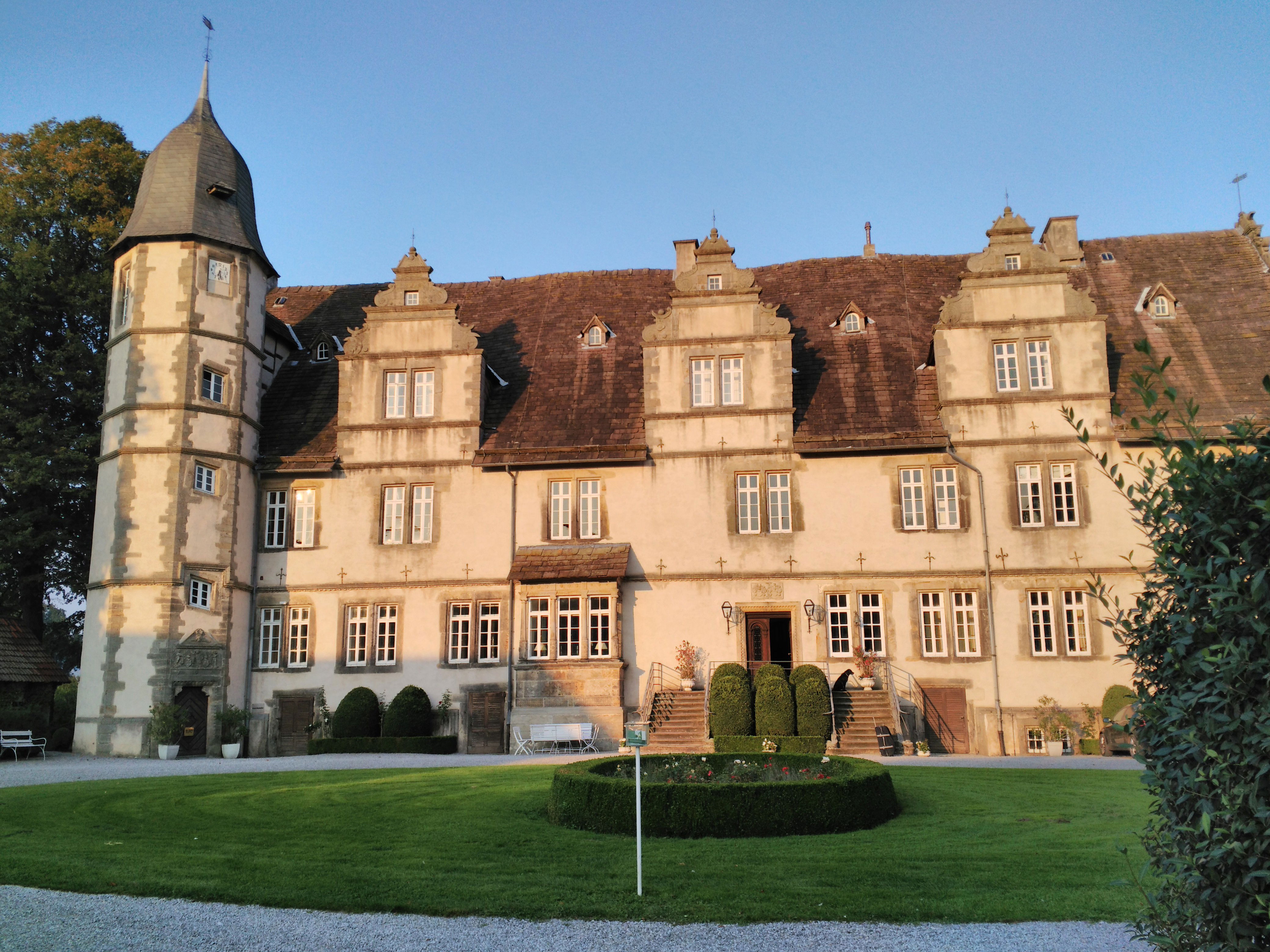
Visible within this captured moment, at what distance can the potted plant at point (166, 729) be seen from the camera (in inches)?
976

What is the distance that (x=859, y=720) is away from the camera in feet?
78.2

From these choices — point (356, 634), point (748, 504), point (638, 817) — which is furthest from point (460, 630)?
point (638, 817)

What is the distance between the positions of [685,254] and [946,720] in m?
15.7

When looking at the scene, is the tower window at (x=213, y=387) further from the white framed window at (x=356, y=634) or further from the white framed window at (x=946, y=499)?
the white framed window at (x=946, y=499)

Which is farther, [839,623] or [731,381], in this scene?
[731,381]

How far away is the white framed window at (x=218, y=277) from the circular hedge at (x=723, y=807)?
19942mm

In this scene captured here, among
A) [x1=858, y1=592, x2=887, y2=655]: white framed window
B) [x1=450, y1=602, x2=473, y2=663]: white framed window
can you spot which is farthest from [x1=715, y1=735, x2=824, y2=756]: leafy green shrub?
[x1=450, y1=602, x2=473, y2=663]: white framed window

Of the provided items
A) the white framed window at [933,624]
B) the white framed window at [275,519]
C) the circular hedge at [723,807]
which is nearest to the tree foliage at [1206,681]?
the circular hedge at [723,807]

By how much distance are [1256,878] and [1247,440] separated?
7.58ft

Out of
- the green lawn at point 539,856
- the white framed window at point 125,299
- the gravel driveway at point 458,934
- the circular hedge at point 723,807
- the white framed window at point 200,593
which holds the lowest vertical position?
the gravel driveway at point 458,934

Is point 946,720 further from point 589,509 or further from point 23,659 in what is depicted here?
point 23,659

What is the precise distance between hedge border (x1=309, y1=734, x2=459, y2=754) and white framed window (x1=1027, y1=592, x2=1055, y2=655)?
14743 mm

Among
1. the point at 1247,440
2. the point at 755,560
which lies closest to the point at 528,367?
the point at 755,560

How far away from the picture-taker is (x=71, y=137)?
32.8 metres
